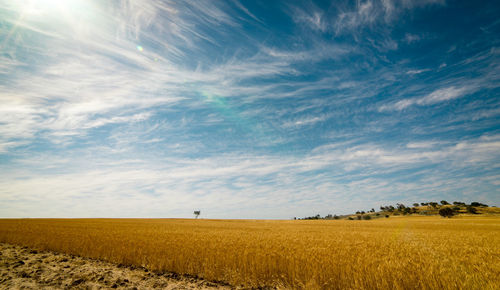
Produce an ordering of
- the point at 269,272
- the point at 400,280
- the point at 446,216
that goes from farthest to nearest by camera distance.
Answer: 1. the point at 446,216
2. the point at 269,272
3. the point at 400,280

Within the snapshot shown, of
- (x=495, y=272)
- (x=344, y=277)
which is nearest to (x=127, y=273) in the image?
(x=344, y=277)

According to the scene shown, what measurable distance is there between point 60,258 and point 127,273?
19.4 feet

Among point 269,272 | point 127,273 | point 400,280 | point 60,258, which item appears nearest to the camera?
point 400,280

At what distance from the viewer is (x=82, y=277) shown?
8250 millimetres

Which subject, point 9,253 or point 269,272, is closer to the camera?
point 269,272

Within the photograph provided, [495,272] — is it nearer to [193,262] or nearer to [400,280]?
[400,280]

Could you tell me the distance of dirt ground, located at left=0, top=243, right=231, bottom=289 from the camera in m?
7.60

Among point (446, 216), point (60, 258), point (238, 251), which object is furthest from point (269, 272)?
point (446, 216)

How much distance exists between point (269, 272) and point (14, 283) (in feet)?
31.5

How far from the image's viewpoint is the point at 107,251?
11.9m

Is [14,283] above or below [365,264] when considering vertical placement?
below

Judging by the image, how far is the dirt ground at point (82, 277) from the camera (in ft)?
24.9

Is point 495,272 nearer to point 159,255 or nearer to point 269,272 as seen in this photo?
point 269,272

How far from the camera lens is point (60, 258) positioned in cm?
1168
